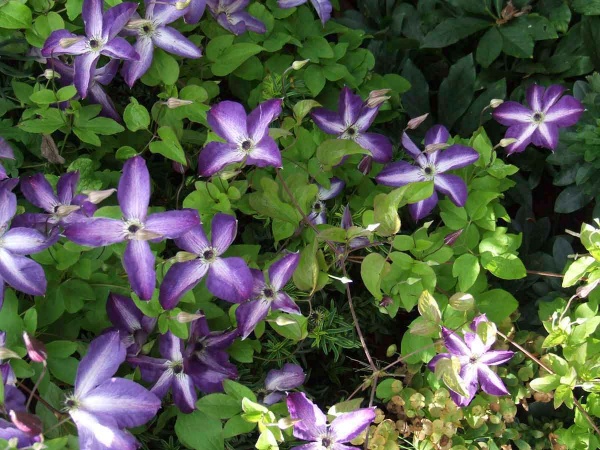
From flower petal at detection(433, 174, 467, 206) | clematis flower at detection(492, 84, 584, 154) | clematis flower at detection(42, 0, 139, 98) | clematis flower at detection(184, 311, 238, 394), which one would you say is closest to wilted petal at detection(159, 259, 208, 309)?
clematis flower at detection(184, 311, 238, 394)

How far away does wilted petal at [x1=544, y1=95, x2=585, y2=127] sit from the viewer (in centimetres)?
126

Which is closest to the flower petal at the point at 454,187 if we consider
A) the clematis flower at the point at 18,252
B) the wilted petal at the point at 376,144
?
the wilted petal at the point at 376,144

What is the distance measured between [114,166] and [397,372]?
24.9 inches

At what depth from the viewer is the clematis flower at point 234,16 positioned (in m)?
1.22

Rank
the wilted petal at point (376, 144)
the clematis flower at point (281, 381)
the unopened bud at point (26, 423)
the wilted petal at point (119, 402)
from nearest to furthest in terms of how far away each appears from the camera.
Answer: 1. the unopened bud at point (26, 423)
2. the wilted petal at point (119, 402)
3. the clematis flower at point (281, 381)
4. the wilted petal at point (376, 144)

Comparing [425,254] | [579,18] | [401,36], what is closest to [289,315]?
[425,254]

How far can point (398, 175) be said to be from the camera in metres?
1.22

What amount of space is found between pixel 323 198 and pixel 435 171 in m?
0.20

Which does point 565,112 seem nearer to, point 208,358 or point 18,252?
point 208,358

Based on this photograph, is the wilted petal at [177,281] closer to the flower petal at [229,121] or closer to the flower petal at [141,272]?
the flower petal at [141,272]

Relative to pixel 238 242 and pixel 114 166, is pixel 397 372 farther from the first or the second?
pixel 114 166

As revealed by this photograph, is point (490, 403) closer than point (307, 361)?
Yes

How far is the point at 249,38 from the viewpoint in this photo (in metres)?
1.31

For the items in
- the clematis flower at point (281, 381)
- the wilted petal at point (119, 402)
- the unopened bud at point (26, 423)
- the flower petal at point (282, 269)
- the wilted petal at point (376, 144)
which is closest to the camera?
the unopened bud at point (26, 423)
